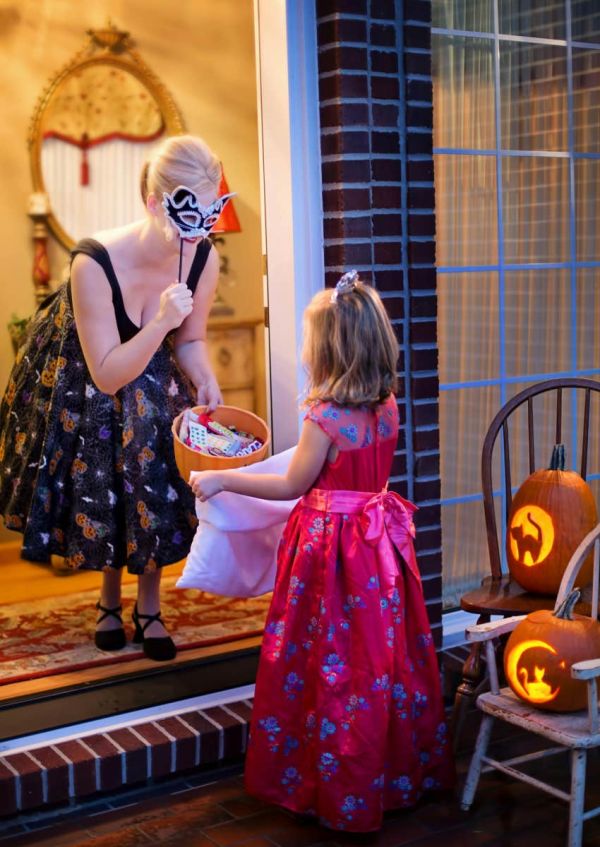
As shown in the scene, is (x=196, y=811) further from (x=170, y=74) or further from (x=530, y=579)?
(x=170, y=74)

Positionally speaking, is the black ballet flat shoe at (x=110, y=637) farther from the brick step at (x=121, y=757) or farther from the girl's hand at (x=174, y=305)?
the girl's hand at (x=174, y=305)

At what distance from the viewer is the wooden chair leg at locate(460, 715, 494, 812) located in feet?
9.74

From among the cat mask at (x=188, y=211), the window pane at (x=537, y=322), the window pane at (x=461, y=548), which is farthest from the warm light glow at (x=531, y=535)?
the cat mask at (x=188, y=211)

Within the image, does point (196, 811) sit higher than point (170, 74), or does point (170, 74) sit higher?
point (170, 74)

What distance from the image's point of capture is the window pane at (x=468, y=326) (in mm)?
3854

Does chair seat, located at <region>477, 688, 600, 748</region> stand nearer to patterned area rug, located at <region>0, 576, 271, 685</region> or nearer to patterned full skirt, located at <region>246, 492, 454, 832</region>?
patterned full skirt, located at <region>246, 492, 454, 832</region>

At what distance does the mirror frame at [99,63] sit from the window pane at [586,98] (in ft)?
8.60

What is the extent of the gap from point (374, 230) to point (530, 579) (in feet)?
3.64

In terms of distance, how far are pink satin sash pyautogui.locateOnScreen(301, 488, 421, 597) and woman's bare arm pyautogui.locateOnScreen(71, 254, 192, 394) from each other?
0.69 meters

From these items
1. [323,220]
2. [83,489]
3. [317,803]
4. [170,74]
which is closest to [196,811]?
[317,803]

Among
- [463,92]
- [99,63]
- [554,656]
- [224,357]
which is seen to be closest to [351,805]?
[554,656]

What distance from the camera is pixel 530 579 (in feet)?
10.7

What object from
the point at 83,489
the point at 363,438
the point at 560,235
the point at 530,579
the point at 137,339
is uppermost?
the point at 560,235

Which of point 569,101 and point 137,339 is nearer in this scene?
Answer: point 137,339
